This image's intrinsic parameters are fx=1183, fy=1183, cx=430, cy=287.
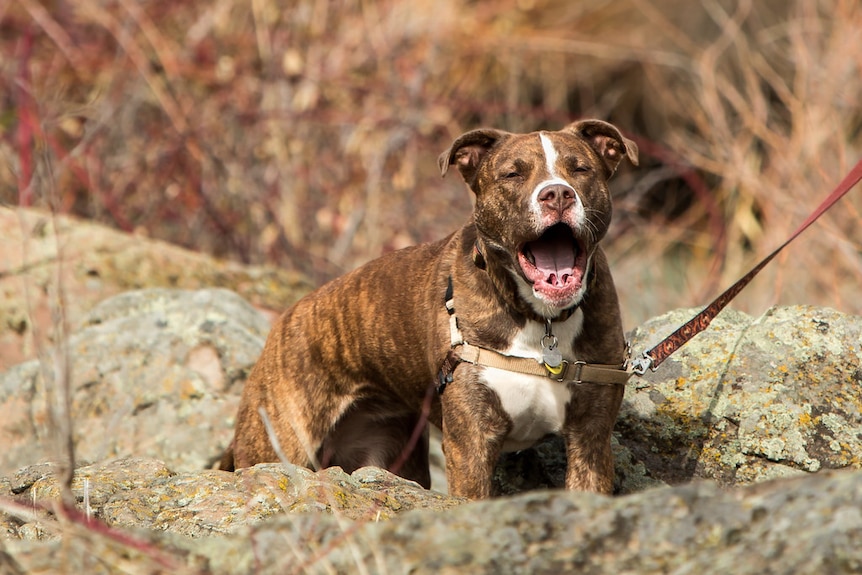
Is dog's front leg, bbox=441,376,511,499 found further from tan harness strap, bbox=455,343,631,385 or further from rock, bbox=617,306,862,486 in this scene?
rock, bbox=617,306,862,486

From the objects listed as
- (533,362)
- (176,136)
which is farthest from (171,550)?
(176,136)

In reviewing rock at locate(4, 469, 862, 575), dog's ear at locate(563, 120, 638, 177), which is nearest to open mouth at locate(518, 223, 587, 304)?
dog's ear at locate(563, 120, 638, 177)

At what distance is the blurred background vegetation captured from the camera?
898cm

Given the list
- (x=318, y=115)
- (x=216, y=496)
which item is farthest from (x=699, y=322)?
(x=318, y=115)

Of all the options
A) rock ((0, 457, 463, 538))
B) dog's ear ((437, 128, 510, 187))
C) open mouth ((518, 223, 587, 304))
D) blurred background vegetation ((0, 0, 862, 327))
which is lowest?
rock ((0, 457, 463, 538))

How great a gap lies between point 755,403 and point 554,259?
3.17 ft

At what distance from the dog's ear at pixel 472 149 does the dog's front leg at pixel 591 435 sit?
3.12 ft

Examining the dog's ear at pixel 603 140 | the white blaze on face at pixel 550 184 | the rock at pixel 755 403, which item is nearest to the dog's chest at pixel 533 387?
the white blaze on face at pixel 550 184

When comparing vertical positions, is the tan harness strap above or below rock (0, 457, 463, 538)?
above

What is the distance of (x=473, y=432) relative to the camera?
13.2 ft

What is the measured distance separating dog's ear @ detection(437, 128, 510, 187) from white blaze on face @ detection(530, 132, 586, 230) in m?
0.26

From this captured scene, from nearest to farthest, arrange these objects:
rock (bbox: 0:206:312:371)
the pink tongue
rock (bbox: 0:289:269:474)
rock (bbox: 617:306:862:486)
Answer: the pink tongue, rock (bbox: 617:306:862:486), rock (bbox: 0:289:269:474), rock (bbox: 0:206:312:371)

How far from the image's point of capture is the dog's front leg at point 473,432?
13.1 ft

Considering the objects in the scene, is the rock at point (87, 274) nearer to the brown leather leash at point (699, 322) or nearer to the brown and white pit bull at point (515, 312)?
the brown and white pit bull at point (515, 312)
